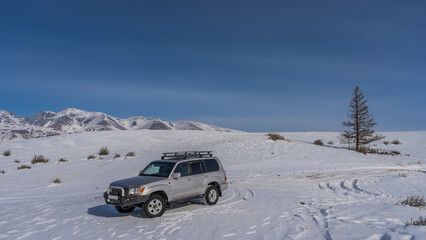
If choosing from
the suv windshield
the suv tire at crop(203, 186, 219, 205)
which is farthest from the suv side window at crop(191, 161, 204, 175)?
the suv windshield

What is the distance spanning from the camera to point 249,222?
955 centimetres

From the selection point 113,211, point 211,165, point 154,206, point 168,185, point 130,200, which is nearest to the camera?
point 130,200

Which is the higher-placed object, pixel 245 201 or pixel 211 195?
pixel 211 195

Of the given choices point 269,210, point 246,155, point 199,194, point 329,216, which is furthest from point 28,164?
point 329,216

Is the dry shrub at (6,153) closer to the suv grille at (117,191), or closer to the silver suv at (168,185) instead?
the silver suv at (168,185)

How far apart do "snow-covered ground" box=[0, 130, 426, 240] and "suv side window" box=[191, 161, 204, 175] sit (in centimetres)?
133

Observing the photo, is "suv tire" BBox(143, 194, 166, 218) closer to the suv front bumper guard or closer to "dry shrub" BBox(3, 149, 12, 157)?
the suv front bumper guard

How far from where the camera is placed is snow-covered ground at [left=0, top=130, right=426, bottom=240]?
8.73 metres

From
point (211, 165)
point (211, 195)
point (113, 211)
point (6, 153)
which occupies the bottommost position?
point (113, 211)

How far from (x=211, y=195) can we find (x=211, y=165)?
46.3 inches

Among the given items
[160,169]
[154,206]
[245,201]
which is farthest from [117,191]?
[245,201]

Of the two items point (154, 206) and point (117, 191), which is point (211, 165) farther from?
point (117, 191)

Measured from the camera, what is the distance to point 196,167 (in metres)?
12.4

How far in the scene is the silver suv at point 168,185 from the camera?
34.3 feet
